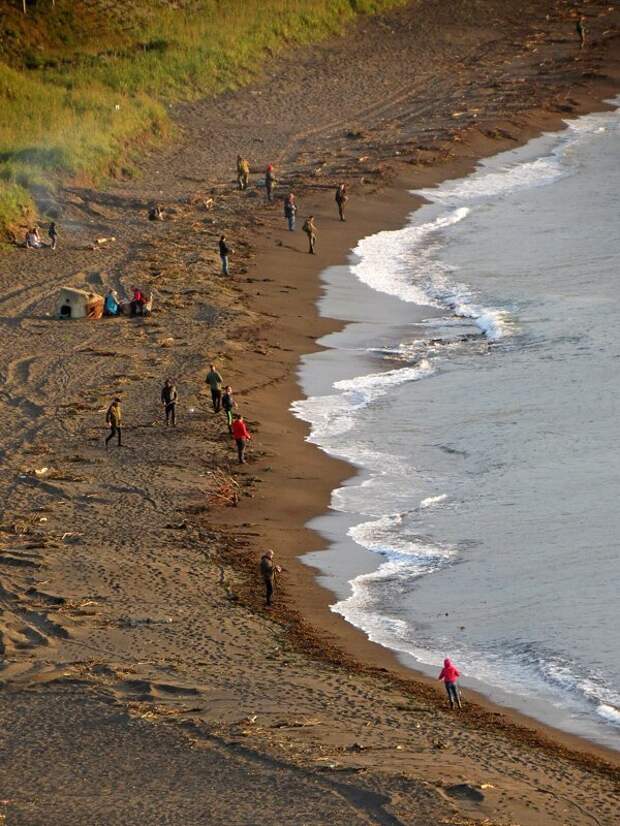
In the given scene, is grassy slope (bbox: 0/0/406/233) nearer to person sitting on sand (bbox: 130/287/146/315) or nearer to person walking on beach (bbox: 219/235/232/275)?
person walking on beach (bbox: 219/235/232/275)

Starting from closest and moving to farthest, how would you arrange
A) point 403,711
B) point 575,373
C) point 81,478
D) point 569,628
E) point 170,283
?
point 403,711, point 569,628, point 81,478, point 575,373, point 170,283

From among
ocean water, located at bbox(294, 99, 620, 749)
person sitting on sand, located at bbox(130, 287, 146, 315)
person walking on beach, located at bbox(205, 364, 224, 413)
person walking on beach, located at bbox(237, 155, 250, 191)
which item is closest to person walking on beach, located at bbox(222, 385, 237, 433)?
person walking on beach, located at bbox(205, 364, 224, 413)

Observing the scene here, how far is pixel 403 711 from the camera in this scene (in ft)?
61.4

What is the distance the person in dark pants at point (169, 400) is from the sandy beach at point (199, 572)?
0.27 m

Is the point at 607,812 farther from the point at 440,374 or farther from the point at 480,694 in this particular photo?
the point at 440,374

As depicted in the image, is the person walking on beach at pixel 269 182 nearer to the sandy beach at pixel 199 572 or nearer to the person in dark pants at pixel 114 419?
the sandy beach at pixel 199 572

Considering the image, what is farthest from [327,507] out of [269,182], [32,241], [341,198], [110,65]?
[110,65]

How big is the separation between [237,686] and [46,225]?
25.8 meters

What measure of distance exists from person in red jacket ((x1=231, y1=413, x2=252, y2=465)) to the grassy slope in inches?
640

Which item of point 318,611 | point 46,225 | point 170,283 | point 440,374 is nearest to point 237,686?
point 318,611

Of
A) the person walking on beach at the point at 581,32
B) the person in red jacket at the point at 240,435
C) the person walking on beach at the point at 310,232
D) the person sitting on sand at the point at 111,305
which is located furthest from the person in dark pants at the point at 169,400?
the person walking on beach at the point at 581,32

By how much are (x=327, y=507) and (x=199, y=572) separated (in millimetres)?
3715

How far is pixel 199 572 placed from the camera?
907 inches

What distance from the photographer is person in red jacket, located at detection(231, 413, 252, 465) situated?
2714cm
